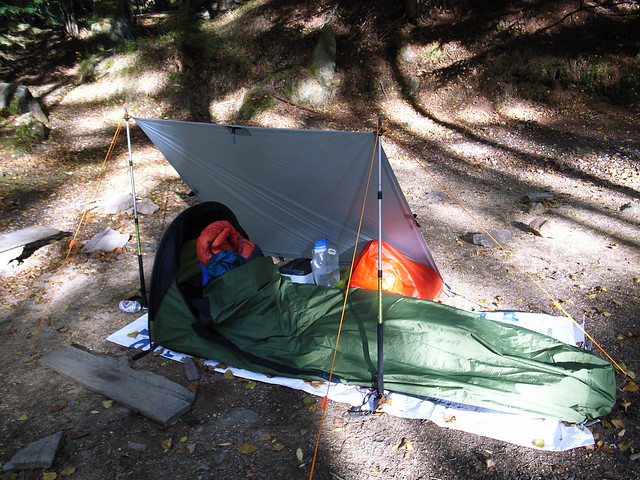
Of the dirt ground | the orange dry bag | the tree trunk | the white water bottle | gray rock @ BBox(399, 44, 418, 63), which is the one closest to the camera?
the dirt ground

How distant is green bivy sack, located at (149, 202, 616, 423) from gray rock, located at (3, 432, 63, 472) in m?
1.07

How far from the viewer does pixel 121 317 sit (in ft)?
13.1

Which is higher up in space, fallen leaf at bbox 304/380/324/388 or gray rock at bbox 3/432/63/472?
gray rock at bbox 3/432/63/472

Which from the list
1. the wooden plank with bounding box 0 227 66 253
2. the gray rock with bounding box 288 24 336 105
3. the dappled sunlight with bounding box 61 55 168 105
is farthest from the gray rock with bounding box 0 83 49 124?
the gray rock with bounding box 288 24 336 105

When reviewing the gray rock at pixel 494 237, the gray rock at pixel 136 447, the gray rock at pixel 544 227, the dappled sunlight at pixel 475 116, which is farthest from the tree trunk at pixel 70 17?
the gray rock at pixel 136 447

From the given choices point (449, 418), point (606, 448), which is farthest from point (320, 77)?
point (606, 448)

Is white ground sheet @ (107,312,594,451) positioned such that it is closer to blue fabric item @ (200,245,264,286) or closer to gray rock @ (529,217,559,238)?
blue fabric item @ (200,245,264,286)

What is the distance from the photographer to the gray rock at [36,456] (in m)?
2.45

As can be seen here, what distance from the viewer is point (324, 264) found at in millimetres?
4605

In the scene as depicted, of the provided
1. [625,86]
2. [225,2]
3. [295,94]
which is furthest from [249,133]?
[225,2]

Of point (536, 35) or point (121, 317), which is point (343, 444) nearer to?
point (121, 317)

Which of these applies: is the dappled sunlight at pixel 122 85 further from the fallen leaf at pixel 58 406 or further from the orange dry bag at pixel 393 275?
the fallen leaf at pixel 58 406

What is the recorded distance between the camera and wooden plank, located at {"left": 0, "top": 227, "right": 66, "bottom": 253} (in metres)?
4.73

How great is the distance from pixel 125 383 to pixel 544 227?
4773 mm
